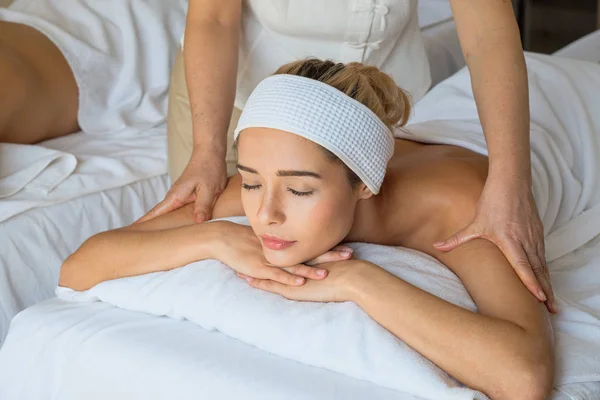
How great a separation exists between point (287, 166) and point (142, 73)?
4.88 feet

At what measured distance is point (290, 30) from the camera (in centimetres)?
196

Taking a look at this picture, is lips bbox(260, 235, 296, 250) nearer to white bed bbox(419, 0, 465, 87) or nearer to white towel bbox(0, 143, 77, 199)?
white towel bbox(0, 143, 77, 199)

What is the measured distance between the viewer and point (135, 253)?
1.55 meters

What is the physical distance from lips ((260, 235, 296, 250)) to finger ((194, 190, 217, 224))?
30 cm

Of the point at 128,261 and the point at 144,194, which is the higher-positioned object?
the point at 128,261

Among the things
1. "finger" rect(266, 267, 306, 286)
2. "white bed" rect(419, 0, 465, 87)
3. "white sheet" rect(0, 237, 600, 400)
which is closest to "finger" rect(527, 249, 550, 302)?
"white sheet" rect(0, 237, 600, 400)

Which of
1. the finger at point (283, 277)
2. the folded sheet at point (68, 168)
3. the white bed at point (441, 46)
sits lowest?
the white bed at point (441, 46)

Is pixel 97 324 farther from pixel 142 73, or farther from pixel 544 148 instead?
pixel 142 73

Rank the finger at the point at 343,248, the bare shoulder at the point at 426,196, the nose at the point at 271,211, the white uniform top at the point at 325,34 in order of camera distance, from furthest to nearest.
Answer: the white uniform top at the point at 325,34 → the bare shoulder at the point at 426,196 → the finger at the point at 343,248 → the nose at the point at 271,211

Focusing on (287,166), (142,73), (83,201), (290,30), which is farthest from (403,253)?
(142,73)

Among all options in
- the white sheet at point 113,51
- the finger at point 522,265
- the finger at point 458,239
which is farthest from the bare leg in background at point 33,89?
the finger at point 522,265

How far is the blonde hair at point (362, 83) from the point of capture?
145 cm

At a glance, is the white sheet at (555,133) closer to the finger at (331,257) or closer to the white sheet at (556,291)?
the white sheet at (556,291)

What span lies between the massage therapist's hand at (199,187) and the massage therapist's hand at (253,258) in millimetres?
179
